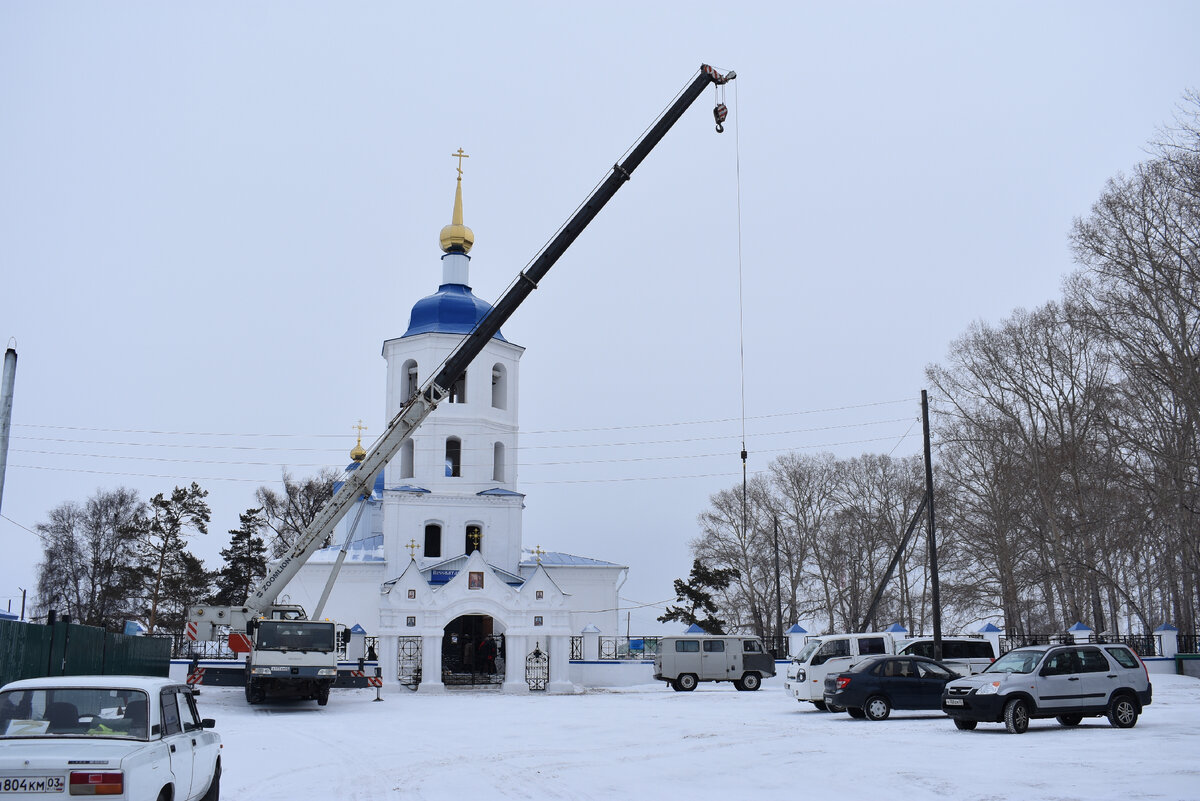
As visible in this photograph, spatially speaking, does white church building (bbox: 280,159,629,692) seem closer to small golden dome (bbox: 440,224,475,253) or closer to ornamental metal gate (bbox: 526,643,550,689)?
small golden dome (bbox: 440,224,475,253)

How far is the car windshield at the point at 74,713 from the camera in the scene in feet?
27.2

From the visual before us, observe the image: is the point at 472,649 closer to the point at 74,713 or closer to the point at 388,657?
the point at 388,657

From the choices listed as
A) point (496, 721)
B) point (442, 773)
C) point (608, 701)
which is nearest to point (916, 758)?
point (442, 773)

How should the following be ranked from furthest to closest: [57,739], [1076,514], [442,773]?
1. [1076,514]
2. [442,773]
3. [57,739]

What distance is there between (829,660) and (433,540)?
2313cm

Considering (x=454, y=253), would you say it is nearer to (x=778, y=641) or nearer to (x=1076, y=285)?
(x=778, y=641)

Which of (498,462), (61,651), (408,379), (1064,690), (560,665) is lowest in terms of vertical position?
(560,665)

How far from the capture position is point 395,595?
3588cm

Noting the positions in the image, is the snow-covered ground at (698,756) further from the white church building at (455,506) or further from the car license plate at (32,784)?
the white church building at (455,506)

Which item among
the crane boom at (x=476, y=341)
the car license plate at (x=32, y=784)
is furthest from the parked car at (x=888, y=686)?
the car license plate at (x=32, y=784)

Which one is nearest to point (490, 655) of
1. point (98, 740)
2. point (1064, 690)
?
point (1064, 690)

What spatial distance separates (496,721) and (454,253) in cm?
2823

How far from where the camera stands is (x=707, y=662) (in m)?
35.8

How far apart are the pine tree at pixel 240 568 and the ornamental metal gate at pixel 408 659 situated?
29.1 m
